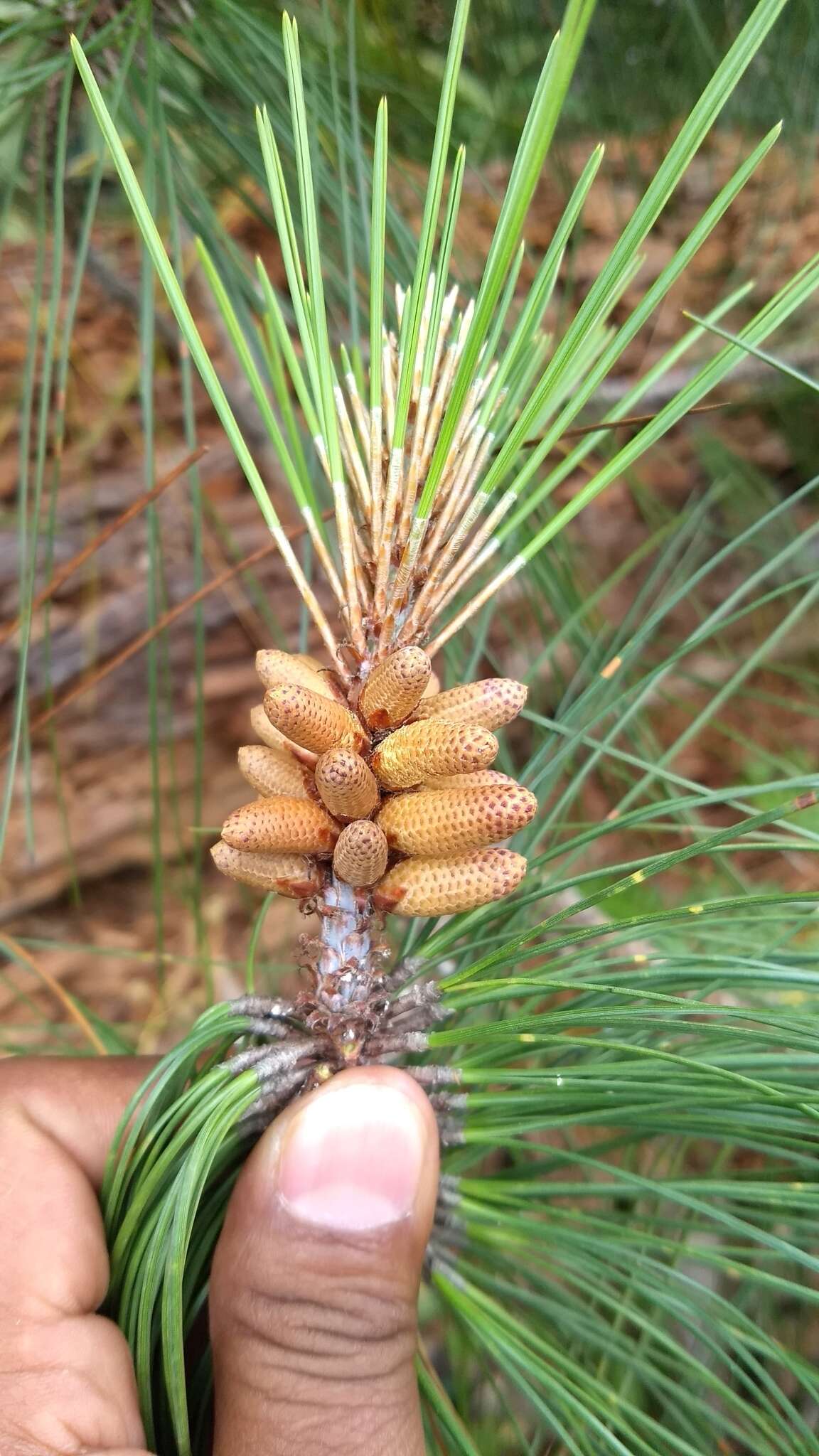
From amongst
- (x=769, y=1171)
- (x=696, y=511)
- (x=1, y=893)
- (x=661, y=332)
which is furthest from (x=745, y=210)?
(x=1, y=893)

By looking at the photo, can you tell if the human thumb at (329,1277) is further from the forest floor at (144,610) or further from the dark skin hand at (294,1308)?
the forest floor at (144,610)

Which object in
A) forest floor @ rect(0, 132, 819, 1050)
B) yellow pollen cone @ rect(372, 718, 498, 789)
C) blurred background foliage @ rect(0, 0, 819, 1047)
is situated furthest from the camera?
forest floor @ rect(0, 132, 819, 1050)

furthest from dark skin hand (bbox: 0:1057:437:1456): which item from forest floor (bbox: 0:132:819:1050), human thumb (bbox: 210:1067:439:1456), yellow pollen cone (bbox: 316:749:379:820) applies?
forest floor (bbox: 0:132:819:1050)

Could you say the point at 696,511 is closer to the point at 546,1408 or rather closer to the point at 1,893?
the point at 546,1408

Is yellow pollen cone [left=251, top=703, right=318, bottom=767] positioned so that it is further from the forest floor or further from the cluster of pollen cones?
the forest floor

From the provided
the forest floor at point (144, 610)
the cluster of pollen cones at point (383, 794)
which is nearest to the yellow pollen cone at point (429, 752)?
the cluster of pollen cones at point (383, 794)

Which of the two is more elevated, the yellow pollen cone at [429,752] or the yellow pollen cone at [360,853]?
the yellow pollen cone at [429,752]
